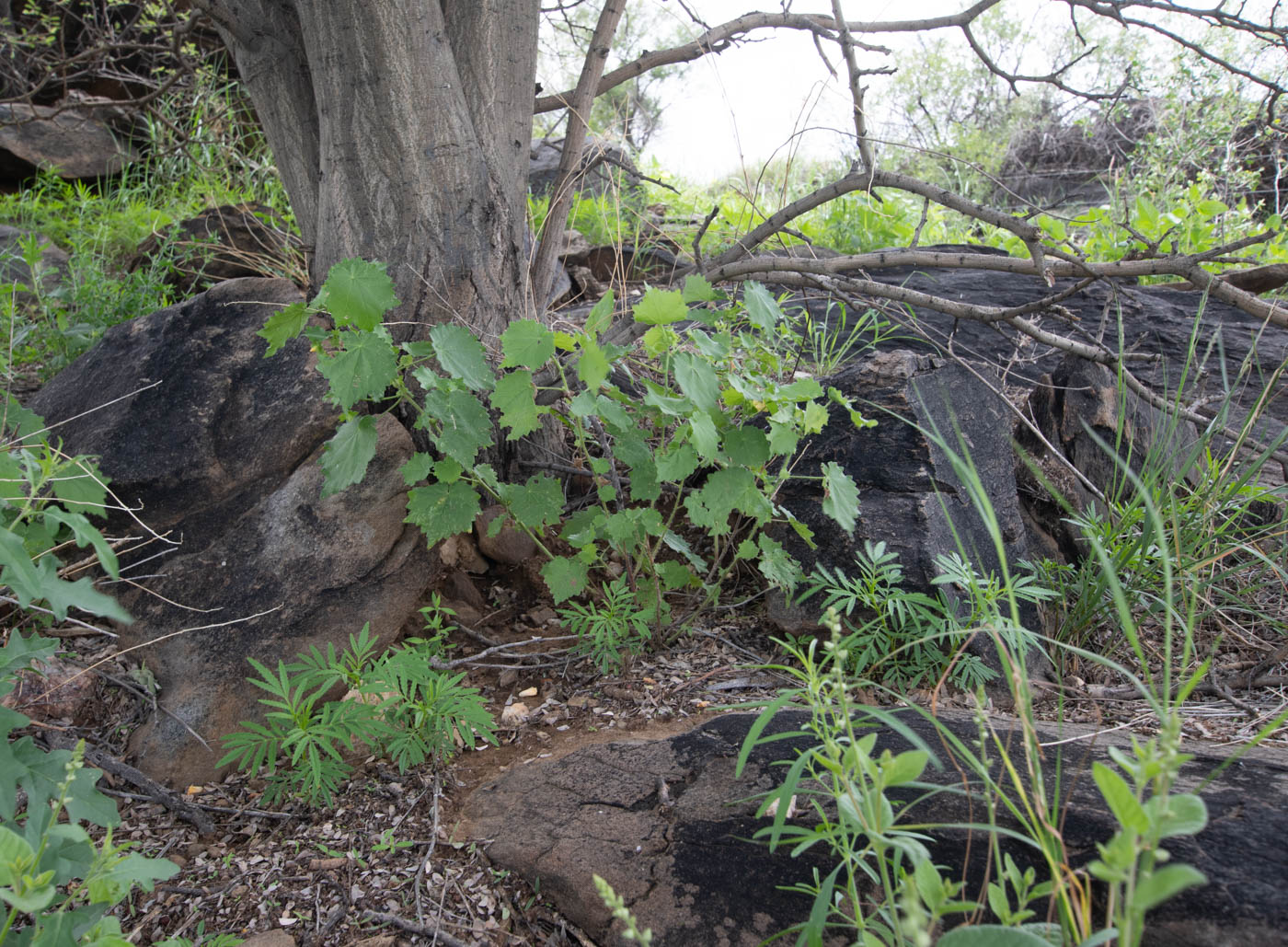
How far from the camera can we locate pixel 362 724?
5.80 feet

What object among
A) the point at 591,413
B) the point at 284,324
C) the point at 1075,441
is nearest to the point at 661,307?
the point at 591,413

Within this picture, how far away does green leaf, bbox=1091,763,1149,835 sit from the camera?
80cm

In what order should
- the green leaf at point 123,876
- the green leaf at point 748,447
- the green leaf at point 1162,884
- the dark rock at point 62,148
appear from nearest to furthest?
1. the green leaf at point 1162,884
2. the green leaf at point 123,876
3. the green leaf at point 748,447
4. the dark rock at point 62,148

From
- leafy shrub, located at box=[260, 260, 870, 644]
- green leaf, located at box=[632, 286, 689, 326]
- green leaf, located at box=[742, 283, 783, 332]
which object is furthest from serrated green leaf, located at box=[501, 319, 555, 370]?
green leaf, located at box=[742, 283, 783, 332]

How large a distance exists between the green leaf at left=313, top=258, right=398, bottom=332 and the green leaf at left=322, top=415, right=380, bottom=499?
0.78ft

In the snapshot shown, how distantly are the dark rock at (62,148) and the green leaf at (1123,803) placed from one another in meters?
6.89

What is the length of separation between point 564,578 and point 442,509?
35 centimetres

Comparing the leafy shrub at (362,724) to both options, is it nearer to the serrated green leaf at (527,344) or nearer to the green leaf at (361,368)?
the green leaf at (361,368)

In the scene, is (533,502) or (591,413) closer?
(591,413)

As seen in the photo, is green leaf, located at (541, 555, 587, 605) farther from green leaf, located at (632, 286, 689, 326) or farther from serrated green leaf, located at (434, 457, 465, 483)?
green leaf, located at (632, 286, 689, 326)

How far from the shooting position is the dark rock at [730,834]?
1.17m

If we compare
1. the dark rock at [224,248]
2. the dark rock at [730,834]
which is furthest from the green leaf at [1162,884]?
the dark rock at [224,248]

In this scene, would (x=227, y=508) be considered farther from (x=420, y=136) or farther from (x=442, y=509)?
(x=420, y=136)

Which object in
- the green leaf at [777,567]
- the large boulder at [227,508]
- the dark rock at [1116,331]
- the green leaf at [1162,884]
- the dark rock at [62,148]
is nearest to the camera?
the green leaf at [1162,884]
